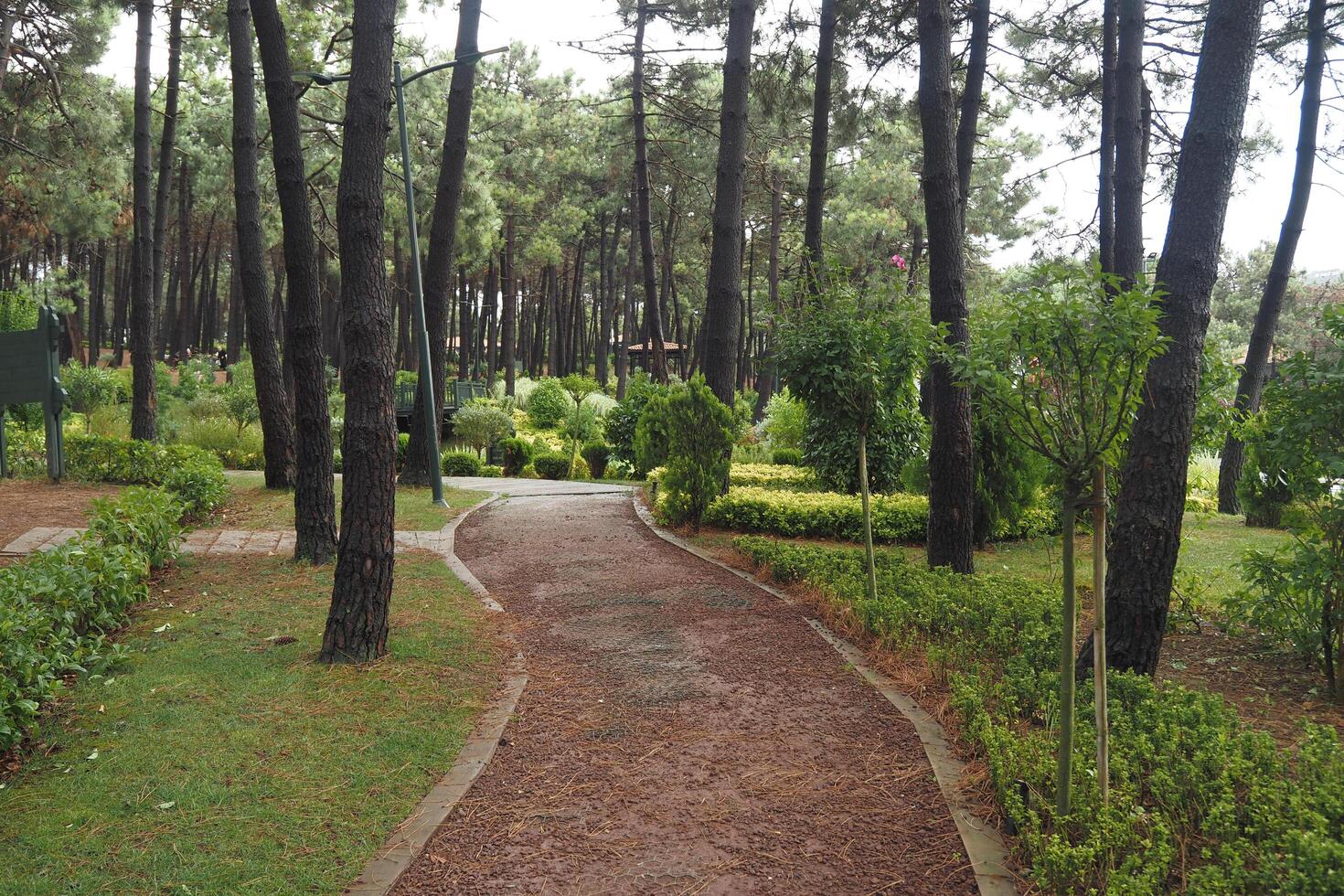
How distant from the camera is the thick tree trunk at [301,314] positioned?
7.74 meters

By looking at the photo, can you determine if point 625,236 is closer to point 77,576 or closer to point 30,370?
point 30,370

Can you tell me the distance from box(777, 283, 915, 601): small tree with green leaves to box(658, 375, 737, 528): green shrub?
2570mm

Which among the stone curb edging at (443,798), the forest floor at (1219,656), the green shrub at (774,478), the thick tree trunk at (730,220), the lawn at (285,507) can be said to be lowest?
the stone curb edging at (443,798)

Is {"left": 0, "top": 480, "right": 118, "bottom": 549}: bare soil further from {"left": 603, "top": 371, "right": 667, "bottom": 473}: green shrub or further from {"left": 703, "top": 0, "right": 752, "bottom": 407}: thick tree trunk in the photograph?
{"left": 603, "top": 371, "right": 667, "bottom": 473}: green shrub

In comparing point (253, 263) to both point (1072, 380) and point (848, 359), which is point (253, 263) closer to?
point (848, 359)

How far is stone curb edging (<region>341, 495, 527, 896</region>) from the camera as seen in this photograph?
3.20 metres

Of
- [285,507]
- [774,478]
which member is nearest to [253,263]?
[285,507]

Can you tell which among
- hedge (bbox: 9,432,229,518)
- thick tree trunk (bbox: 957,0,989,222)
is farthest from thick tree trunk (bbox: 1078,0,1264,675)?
hedge (bbox: 9,432,229,518)

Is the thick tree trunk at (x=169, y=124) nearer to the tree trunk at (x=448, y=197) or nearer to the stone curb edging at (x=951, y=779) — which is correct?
the tree trunk at (x=448, y=197)

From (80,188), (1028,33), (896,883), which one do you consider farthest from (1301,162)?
(80,188)

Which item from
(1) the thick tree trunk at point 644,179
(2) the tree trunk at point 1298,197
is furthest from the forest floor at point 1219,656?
(1) the thick tree trunk at point 644,179

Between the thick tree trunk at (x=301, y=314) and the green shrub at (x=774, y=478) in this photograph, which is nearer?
the thick tree trunk at (x=301, y=314)

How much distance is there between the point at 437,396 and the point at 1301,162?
18.6m

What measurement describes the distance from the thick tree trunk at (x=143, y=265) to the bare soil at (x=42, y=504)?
331 cm
